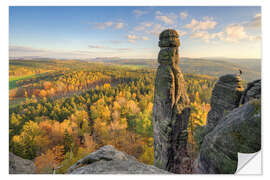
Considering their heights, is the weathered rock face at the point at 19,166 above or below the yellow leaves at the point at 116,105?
below

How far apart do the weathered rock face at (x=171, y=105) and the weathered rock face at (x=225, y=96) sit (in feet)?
5.10

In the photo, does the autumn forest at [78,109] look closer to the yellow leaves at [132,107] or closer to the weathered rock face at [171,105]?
the yellow leaves at [132,107]

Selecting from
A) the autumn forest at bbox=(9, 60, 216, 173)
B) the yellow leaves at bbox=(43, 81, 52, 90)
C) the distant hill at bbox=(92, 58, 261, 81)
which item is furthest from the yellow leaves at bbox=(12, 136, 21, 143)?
the distant hill at bbox=(92, 58, 261, 81)

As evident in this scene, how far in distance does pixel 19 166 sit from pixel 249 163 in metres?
7.03

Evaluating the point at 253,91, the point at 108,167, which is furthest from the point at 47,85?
the point at 253,91

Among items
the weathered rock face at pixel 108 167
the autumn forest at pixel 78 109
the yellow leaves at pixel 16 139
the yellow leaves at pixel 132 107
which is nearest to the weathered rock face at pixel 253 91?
the autumn forest at pixel 78 109

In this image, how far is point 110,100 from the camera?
882 cm

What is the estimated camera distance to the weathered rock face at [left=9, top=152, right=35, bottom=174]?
3883mm

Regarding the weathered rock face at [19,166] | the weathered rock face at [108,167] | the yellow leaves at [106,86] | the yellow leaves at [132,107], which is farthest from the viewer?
the yellow leaves at [132,107]

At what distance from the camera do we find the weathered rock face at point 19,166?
3.88m

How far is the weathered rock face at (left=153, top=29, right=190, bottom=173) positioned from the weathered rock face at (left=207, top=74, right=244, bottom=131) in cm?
155

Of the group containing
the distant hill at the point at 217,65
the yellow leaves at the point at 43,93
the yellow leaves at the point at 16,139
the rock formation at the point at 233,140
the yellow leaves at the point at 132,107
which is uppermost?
the distant hill at the point at 217,65

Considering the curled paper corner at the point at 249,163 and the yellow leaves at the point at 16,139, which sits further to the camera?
the yellow leaves at the point at 16,139
